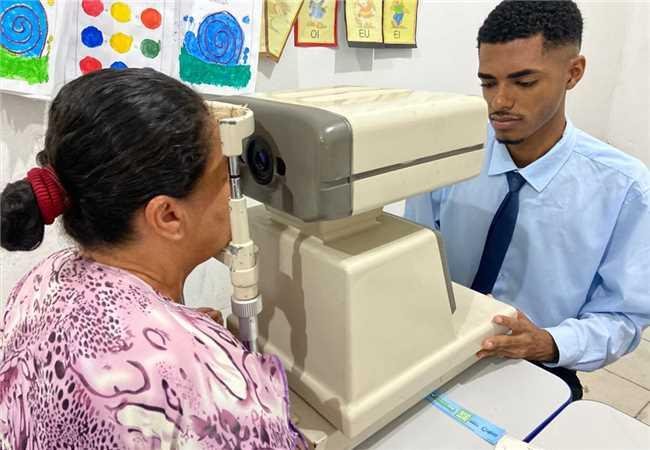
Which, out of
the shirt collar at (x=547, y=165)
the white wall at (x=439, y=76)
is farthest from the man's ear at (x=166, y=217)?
the shirt collar at (x=547, y=165)

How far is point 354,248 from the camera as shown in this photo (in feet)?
2.19

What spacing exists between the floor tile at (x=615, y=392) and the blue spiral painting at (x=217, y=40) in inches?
69.4

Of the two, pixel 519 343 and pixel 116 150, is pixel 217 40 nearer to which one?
pixel 116 150

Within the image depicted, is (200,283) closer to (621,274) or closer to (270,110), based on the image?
(270,110)

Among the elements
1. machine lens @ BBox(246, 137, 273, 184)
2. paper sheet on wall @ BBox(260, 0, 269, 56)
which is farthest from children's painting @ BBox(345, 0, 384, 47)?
machine lens @ BBox(246, 137, 273, 184)

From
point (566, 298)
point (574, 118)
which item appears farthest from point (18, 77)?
point (574, 118)

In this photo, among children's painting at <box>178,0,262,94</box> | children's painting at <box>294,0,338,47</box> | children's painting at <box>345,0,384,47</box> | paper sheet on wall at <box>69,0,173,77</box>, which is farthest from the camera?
children's painting at <box>345,0,384,47</box>

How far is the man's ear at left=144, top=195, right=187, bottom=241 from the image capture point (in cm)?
56

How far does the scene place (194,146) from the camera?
22.2 inches

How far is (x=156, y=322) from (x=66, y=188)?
7.5 inches

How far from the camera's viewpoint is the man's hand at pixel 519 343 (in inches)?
32.1

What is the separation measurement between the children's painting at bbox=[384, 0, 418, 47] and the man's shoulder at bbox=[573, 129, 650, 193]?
28.9 inches

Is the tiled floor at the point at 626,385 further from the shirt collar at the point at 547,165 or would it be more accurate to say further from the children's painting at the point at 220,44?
the children's painting at the point at 220,44

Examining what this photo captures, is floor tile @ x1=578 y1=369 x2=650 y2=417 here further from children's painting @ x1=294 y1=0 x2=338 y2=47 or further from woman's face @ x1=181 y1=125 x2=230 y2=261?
woman's face @ x1=181 y1=125 x2=230 y2=261
